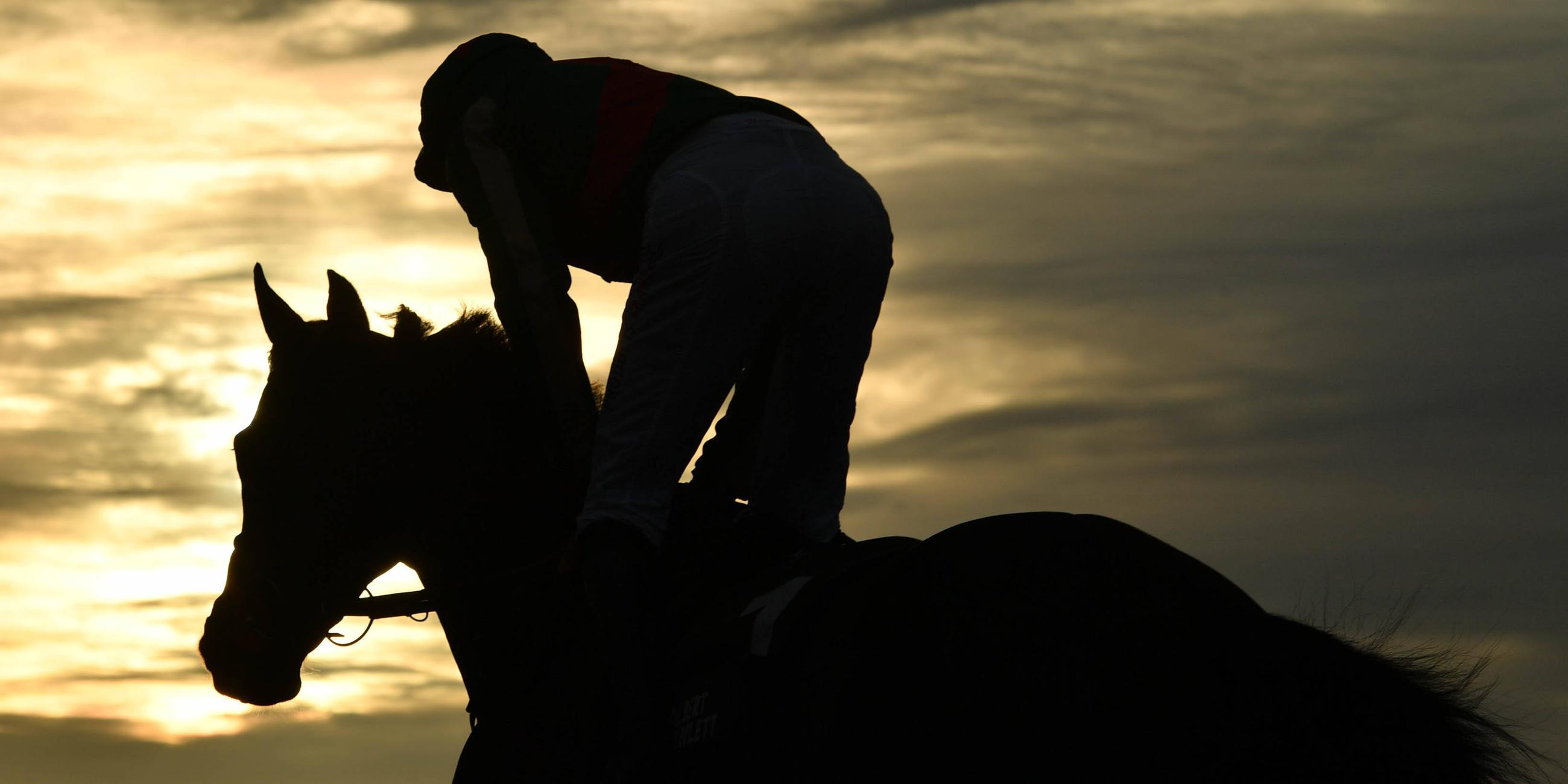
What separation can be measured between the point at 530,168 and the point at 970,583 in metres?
2.14

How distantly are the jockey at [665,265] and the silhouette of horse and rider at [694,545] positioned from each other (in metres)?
0.01

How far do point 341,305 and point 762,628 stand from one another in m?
2.18

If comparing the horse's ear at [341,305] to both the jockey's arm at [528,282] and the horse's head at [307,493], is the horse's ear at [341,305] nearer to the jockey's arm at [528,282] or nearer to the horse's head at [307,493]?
the horse's head at [307,493]

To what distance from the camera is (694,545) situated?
532 cm

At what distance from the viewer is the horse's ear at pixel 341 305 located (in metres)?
5.84

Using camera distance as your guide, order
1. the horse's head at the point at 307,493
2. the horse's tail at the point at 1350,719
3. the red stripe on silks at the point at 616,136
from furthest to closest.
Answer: the horse's head at the point at 307,493 → the red stripe on silks at the point at 616,136 → the horse's tail at the point at 1350,719

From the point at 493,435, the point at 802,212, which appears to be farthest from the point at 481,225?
the point at 802,212

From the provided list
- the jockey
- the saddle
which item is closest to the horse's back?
the saddle

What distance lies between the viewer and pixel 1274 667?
4004 mm

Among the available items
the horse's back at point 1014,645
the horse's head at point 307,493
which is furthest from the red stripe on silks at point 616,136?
the horse's back at point 1014,645

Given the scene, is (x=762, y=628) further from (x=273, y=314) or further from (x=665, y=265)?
(x=273, y=314)

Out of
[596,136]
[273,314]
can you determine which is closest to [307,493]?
[273,314]

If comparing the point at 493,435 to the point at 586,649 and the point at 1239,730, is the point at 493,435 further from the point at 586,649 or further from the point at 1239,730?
the point at 1239,730

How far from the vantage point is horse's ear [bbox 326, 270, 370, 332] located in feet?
19.2
